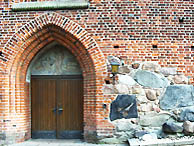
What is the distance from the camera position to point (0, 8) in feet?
19.9

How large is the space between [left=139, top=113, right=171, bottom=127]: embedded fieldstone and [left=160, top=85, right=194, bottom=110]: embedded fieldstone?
0.70 feet

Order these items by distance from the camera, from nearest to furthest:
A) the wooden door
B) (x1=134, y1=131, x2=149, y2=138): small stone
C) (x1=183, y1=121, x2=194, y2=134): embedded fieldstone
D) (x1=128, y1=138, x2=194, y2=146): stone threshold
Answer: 1. (x1=128, y1=138, x2=194, y2=146): stone threshold
2. (x1=183, y1=121, x2=194, y2=134): embedded fieldstone
3. (x1=134, y1=131, x2=149, y2=138): small stone
4. the wooden door

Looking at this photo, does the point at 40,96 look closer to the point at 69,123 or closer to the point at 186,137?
the point at 69,123

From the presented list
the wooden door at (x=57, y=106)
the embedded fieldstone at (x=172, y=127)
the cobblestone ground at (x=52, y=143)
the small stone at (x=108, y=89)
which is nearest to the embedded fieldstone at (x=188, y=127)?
the embedded fieldstone at (x=172, y=127)

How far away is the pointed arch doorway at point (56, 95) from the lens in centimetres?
643

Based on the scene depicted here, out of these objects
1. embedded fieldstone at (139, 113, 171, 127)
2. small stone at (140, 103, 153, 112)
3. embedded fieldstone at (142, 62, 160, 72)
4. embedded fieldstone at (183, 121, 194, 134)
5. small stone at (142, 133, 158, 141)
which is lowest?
small stone at (142, 133, 158, 141)

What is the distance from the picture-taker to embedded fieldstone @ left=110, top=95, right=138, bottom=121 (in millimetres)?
5785

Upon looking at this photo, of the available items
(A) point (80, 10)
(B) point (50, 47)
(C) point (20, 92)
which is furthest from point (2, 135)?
(A) point (80, 10)

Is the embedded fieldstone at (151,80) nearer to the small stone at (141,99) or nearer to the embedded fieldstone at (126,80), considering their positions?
the embedded fieldstone at (126,80)

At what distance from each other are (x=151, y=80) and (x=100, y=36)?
1812 millimetres

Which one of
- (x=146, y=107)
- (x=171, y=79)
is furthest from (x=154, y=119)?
(x=171, y=79)

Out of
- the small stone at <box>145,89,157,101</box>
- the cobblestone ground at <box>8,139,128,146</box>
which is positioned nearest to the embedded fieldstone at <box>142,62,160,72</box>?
the small stone at <box>145,89,157,101</box>

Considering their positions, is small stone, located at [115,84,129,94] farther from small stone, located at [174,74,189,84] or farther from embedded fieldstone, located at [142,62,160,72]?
small stone, located at [174,74,189,84]

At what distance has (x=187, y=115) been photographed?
224 inches
